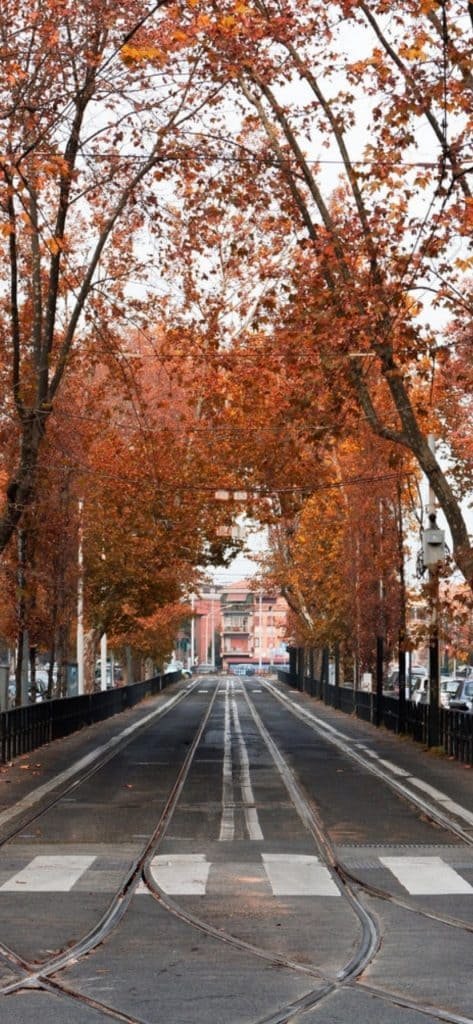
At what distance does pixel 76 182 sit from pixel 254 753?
13.6 meters

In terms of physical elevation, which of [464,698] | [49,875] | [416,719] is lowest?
[49,875]

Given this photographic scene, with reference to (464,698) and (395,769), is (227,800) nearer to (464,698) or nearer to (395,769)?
(395,769)

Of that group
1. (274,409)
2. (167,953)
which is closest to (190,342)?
(274,409)

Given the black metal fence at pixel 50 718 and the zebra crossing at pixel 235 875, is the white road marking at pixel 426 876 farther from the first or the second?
the black metal fence at pixel 50 718

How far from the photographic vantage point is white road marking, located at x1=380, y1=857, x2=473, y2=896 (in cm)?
1270

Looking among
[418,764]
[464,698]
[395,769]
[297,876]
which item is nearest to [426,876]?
[297,876]

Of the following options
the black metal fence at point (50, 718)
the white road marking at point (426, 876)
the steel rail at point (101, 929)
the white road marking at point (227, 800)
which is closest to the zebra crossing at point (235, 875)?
the white road marking at point (426, 876)

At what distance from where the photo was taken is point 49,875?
536 inches

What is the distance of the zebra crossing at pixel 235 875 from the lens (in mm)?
12680

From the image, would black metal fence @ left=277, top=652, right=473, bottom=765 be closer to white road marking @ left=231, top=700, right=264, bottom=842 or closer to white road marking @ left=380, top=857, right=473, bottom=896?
white road marking @ left=231, top=700, right=264, bottom=842

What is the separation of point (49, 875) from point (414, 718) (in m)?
27.1

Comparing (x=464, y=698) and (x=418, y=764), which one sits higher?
(x=464, y=698)

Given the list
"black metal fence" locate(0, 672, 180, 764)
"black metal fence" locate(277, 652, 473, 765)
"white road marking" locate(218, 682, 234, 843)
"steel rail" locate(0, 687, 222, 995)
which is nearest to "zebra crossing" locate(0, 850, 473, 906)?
"steel rail" locate(0, 687, 222, 995)

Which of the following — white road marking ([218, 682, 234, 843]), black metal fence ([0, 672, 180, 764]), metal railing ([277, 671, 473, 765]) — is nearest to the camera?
white road marking ([218, 682, 234, 843])
